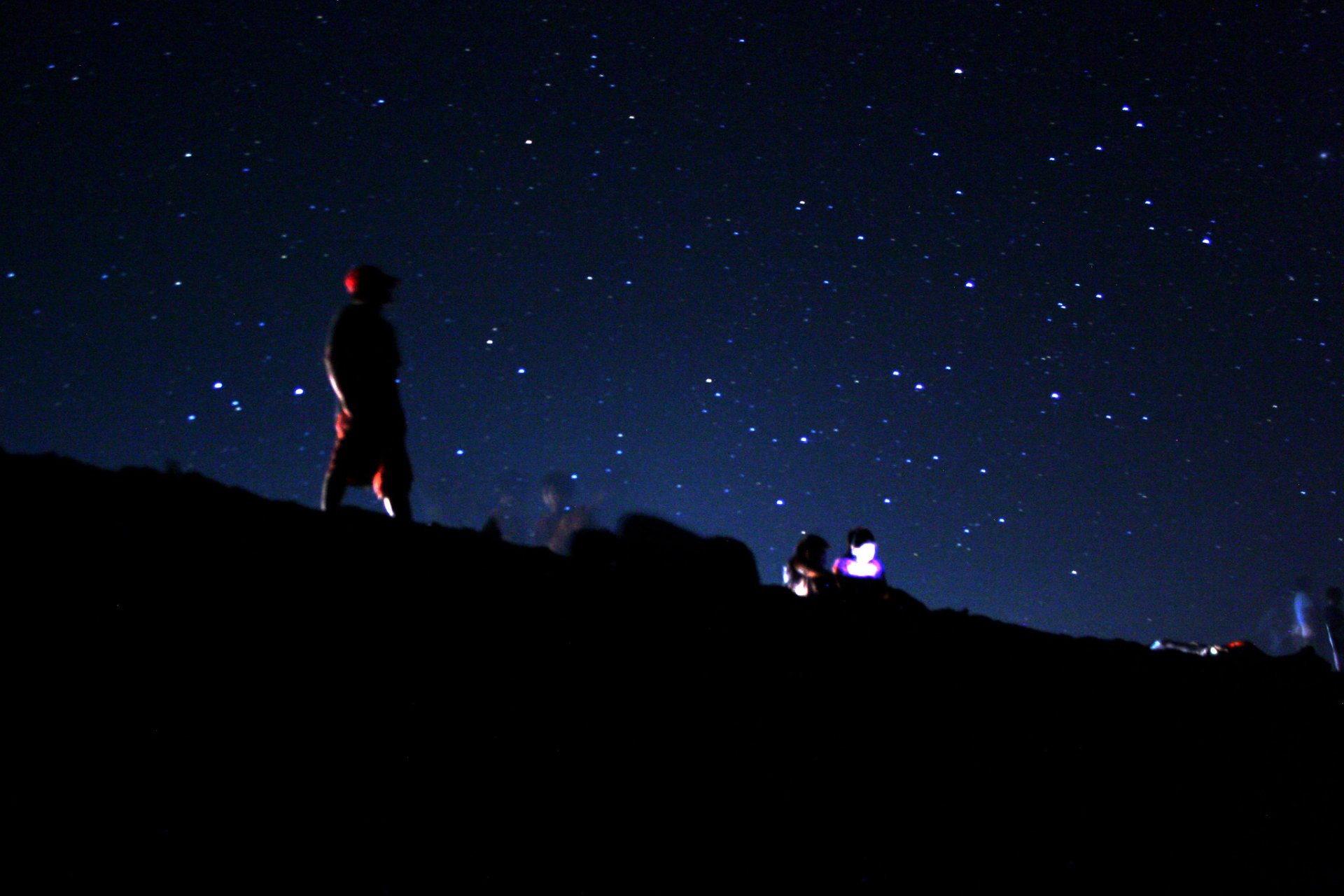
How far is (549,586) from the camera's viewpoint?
10.6ft

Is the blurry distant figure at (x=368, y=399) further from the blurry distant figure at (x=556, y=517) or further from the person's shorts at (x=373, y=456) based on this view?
the blurry distant figure at (x=556, y=517)

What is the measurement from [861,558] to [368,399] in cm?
440

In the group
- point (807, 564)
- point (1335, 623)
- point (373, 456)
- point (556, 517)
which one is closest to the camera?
point (373, 456)

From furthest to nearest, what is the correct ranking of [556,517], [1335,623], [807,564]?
[556,517] → [1335,623] → [807,564]

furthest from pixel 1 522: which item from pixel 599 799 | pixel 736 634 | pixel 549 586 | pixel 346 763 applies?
pixel 736 634

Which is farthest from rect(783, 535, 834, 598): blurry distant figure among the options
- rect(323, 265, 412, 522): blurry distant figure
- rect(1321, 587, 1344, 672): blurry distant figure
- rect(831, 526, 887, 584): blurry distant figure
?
rect(1321, 587, 1344, 672): blurry distant figure

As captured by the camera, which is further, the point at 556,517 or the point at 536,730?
the point at 556,517

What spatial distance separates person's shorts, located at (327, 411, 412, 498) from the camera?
4039 millimetres

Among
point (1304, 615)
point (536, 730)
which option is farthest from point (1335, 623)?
point (536, 730)

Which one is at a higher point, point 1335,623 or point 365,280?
point 365,280

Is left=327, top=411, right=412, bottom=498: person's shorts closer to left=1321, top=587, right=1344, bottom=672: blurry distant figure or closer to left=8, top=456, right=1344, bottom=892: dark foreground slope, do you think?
left=8, top=456, right=1344, bottom=892: dark foreground slope

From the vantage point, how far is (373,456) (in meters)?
4.10

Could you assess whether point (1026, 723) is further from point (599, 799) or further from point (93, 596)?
point (93, 596)

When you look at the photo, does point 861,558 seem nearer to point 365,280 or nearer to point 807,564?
point 807,564
